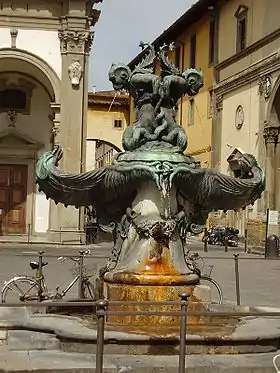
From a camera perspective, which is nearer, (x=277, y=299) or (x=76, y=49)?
(x=277, y=299)

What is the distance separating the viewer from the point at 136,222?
798 centimetres

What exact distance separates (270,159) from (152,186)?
22203mm

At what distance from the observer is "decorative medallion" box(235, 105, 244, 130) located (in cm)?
3269

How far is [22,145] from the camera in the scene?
27.0 metres

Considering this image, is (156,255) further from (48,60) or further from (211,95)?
(211,95)

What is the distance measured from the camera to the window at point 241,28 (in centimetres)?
3266

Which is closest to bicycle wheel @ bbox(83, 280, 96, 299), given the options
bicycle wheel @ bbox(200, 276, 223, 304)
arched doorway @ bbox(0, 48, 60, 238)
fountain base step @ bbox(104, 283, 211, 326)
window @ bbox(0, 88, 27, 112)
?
bicycle wheel @ bbox(200, 276, 223, 304)

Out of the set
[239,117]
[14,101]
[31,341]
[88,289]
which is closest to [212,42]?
[239,117]

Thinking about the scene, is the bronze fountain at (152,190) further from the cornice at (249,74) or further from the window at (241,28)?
the window at (241,28)

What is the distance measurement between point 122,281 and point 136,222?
2.08 feet

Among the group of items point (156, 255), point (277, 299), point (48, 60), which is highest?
point (48, 60)

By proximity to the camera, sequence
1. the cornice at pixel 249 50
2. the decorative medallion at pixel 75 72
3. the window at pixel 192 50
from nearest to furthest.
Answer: the decorative medallion at pixel 75 72 < the cornice at pixel 249 50 < the window at pixel 192 50

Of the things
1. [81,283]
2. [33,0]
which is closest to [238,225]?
[33,0]

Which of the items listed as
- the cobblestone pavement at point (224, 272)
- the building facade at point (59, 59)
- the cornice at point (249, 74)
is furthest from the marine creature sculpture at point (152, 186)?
the cornice at point (249, 74)
